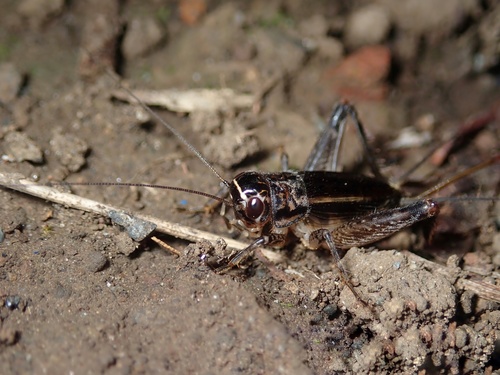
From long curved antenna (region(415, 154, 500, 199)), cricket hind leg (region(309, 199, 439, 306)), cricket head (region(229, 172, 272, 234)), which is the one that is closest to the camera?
cricket head (region(229, 172, 272, 234))

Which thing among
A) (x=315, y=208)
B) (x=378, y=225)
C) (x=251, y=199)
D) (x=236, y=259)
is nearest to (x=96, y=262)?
(x=236, y=259)

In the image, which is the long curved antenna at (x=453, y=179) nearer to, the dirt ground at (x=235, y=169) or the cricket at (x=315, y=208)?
the cricket at (x=315, y=208)

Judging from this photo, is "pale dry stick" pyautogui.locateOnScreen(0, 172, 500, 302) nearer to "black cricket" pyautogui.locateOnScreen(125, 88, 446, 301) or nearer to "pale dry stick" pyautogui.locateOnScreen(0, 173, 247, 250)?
"pale dry stick" pyautogui.locateOnScreen(0, 173, 247, 250)

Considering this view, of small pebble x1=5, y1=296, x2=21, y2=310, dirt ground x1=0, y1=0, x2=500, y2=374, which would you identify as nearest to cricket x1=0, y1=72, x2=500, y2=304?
dirt ground x1=0, y1=0, x2=500, y2=374

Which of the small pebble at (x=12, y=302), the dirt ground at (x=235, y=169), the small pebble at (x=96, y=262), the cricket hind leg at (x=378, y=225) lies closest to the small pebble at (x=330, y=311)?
the dirt ground at (x=235, y=169)

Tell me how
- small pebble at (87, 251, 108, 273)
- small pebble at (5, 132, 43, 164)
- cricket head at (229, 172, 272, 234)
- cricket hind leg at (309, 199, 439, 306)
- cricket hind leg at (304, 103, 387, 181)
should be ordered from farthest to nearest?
cricket hind leg at (304, 103, 387, 181) → small pebble at (5, 132, 43, 164) → cricket hind leg at (309, 199, 439, 306) → cricket head at (229, 172, 272, 234) → small pebble at (87, 251, 108, 273)

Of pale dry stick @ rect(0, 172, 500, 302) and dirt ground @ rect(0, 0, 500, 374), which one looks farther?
pale dry stick @ rect(0, 172, 500, 302)
